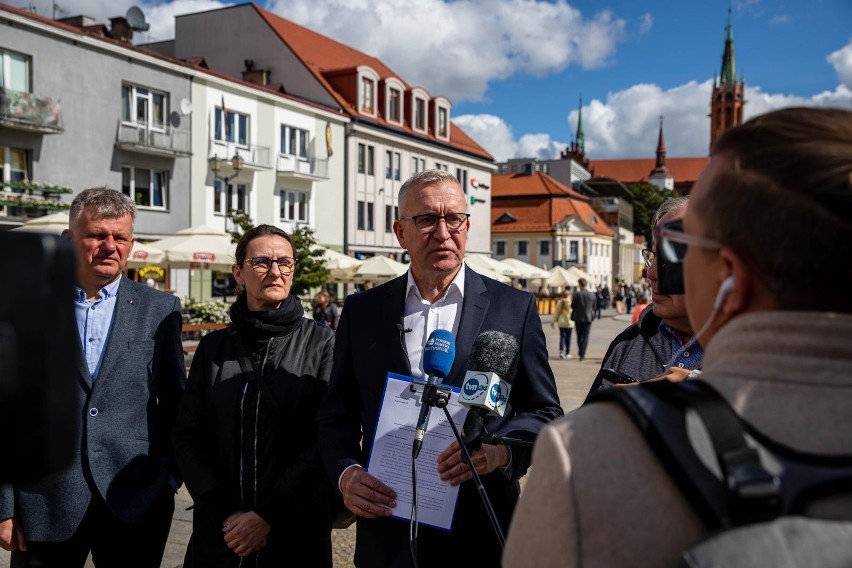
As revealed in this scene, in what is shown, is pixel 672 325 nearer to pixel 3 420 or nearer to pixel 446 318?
pixel 446 318

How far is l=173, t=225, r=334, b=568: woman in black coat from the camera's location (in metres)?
3.28

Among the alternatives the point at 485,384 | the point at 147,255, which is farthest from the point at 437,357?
the point at 147,255

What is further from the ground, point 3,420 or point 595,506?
point 3,420

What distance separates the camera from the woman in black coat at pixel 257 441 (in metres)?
3.28

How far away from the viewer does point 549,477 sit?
3.81ft

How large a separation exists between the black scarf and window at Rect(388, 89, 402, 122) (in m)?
39.4

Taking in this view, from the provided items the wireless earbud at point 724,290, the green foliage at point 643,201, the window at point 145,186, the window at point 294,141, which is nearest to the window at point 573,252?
the green foliage at point 643,201

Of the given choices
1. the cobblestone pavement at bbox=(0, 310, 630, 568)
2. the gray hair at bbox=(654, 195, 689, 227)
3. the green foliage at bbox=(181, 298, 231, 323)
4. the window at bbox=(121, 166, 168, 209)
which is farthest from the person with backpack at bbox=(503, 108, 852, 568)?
the window at bbox=(121, 166, 168, 209)

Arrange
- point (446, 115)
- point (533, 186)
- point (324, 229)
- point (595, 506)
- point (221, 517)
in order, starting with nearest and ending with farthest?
1. point (595, 506)
2. point (221, 517)
3. point (324, 229)
4. point (446, 115)
5. point (533, 186)

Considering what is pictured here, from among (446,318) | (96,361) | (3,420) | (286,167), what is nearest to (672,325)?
(446,318)

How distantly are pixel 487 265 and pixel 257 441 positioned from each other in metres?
25.5

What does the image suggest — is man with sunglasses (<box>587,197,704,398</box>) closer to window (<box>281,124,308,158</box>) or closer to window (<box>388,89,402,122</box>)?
window (<box>281,124,308,158</box>)

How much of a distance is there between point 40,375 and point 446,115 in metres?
46.1

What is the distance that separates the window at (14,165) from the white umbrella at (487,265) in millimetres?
14833
